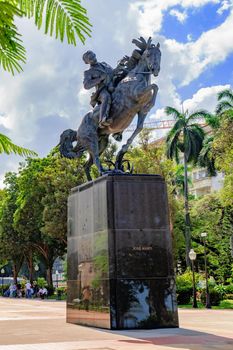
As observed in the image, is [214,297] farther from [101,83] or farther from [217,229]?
[101,83]

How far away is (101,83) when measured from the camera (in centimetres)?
1282

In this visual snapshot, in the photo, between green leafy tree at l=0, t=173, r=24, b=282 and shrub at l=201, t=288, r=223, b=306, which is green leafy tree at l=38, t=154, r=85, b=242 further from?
shrub at l=201, t=288, r=223, b=306

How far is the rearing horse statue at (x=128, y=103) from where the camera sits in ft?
40.7

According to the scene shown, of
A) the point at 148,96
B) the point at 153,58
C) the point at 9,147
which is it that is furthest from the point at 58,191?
the point at 9,147

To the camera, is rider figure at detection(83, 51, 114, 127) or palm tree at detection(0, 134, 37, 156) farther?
rider figure at detection(83, 51, 114, 127)

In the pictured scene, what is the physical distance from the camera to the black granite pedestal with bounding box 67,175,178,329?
36.0 feet

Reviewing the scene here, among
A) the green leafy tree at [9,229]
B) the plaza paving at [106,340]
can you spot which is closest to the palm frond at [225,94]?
the green leafy tree at [9,229]

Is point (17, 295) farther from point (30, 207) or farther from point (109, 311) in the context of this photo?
point (109, 311)

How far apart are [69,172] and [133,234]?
101 ft

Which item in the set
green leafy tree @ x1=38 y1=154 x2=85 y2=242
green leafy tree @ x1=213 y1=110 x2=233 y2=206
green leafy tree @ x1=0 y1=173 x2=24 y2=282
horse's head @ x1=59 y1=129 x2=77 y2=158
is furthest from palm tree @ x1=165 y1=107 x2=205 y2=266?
horse's head @ x1=59 y1=129 x2=77 y2=158

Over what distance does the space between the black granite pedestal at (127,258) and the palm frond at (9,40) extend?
9653mm

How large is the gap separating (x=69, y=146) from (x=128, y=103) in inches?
108

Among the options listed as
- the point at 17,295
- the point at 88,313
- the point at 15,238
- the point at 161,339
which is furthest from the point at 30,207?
the point at 161,339

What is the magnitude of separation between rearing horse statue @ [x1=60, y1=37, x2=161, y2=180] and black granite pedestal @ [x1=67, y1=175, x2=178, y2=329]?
4.50ft
